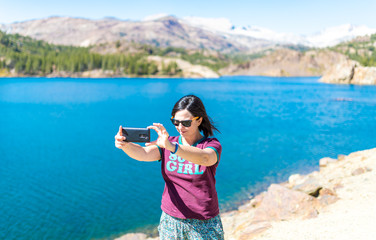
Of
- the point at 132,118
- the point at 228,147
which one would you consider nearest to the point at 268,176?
the point at 228,147

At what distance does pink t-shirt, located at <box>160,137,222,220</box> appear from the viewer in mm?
3484

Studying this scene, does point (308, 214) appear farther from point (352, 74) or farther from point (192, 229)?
point (352, 74)

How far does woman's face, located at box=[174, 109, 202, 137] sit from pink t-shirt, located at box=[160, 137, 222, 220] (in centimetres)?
16

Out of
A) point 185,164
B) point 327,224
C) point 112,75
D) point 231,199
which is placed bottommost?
point 112,75

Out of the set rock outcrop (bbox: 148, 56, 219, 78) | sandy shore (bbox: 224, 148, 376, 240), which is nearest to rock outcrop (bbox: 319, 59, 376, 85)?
rock outcrop (bbox: 148, 56, 219, 78)

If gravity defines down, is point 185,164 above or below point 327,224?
above

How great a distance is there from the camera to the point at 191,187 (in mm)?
3502

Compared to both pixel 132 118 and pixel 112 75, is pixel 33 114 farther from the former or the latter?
pixel 112 75

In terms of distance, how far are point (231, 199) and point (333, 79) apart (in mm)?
140906

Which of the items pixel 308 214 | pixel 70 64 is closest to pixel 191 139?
pixel 308 214

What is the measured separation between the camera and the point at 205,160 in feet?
10.3

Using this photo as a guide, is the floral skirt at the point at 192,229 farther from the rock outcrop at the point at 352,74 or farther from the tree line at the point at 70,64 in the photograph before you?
the tree line at the point at 70,64

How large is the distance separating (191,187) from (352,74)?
149 meters

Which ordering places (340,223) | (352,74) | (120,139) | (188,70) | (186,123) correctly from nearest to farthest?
(120,139), (186,123), (340,223), (352,74), (188,70)
